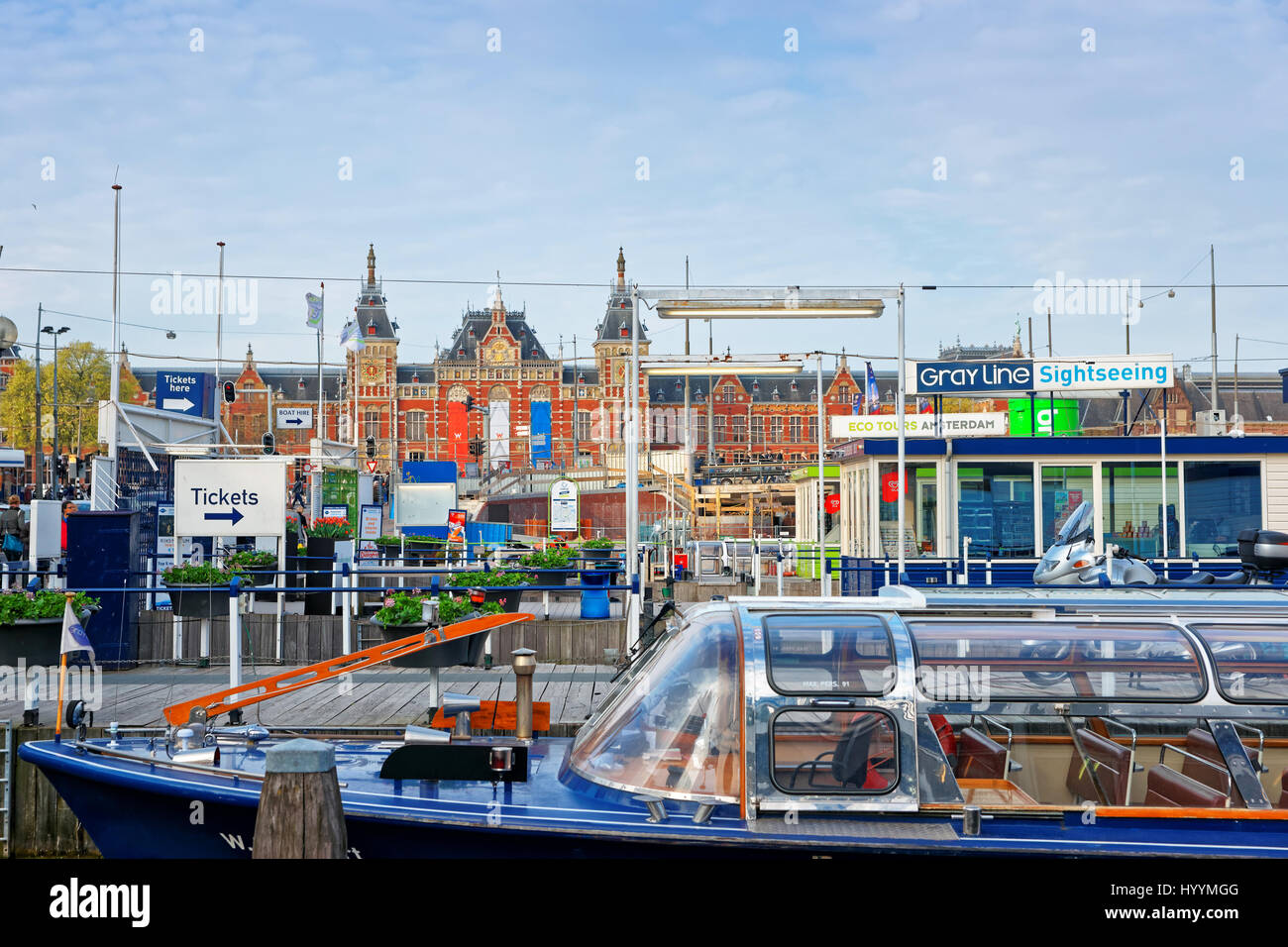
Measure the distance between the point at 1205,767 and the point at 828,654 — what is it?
1.96m

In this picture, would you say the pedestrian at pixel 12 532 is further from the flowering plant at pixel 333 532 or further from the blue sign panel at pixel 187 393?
the flowering plant at pixel 333 532

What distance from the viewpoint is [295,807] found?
15.8 ft

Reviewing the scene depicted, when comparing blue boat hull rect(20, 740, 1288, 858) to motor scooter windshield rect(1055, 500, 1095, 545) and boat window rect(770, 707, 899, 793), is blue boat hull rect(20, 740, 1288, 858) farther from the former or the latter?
motor scooter windshield rect(1055, 500, 1095, 545)

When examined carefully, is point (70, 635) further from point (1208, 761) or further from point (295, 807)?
point (1208, 761)

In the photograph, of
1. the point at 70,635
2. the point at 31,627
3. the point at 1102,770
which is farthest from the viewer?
the point at 31,627

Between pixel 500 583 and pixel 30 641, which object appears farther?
pixel 500 583

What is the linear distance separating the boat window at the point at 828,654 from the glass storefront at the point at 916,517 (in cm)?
1435

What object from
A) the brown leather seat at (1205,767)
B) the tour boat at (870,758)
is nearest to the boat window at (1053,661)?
the tour boat at (870,758)

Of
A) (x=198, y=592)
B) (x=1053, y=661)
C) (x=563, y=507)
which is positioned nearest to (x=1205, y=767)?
(x=1053, y=661)

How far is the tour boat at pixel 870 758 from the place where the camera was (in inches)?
202

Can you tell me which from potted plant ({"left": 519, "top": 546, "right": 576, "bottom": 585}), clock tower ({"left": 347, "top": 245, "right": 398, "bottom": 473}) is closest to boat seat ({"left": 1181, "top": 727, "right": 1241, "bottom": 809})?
potted plant ({"left": 519, "top": 546, "right": 576, "bottom": 585})

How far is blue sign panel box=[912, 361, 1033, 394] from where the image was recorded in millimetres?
20016

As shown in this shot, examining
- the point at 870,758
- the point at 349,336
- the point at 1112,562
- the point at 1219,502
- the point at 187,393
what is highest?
the point at 349,336

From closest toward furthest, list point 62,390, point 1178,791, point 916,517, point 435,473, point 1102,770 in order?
point 1178,791 < point 1102,770 < point 916,517 < point 435,473 < point 62,390
